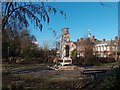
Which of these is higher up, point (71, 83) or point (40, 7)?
point (40, 7)

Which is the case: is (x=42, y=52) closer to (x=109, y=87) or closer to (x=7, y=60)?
(x=7, y=60)

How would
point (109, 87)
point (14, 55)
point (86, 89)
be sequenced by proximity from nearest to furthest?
1. point (109, 87)
2. point (86, 89)
3. point (14, 55)

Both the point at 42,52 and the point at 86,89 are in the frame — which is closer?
the point at 86,89

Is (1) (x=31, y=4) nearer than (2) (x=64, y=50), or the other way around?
(1) (x=31, y=4)

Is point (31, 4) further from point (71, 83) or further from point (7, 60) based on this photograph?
point (7, 60)

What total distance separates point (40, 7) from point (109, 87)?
17.0 feet

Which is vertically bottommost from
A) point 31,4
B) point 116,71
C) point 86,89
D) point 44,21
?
point 86,89

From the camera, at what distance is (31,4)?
195 inches

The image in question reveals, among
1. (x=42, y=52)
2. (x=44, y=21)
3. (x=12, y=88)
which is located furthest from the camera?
(x=42, y=52)

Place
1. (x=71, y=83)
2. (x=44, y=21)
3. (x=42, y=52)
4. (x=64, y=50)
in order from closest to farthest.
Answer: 1. (x=44, y=21)
2. (x=71, y=83)
3. (x=64, y=50)
4. (x=42, y=52)

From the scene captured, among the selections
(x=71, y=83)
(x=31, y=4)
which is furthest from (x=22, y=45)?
(x=31, y=4)

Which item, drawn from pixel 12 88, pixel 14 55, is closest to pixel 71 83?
pixel 12 88

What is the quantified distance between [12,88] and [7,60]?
872 inches

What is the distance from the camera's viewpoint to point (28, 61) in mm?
33094
